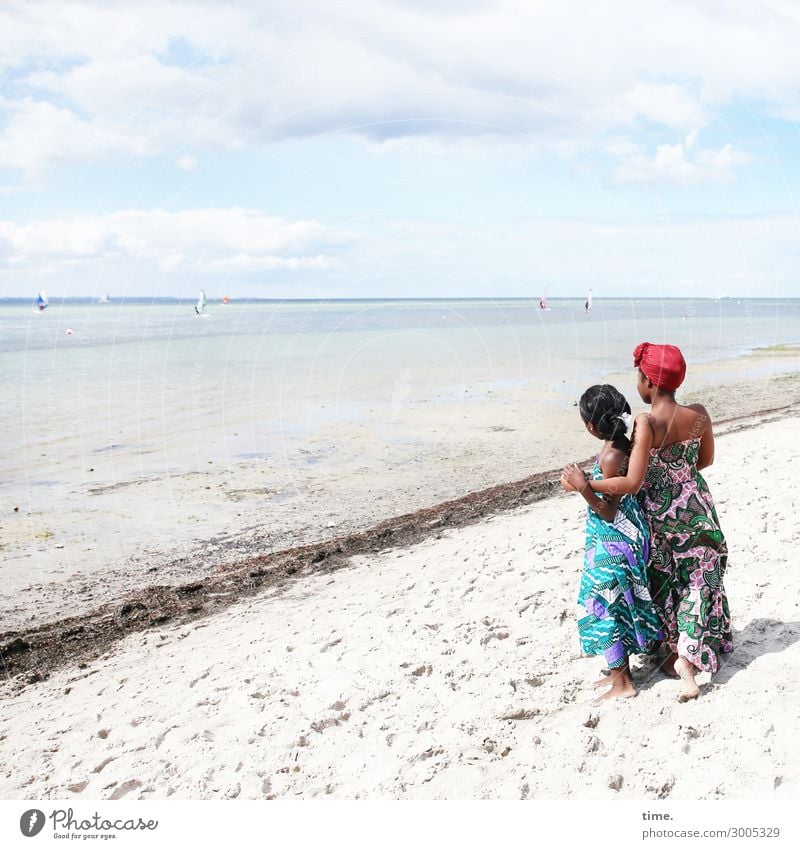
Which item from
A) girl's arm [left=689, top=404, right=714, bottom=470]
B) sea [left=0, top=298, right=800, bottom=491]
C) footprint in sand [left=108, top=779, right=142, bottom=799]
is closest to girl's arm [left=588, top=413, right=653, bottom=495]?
girl's arm [left=689, top=404, right=714, bottom=470]

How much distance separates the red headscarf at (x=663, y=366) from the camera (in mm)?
3977

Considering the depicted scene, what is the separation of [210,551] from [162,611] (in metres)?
2.19

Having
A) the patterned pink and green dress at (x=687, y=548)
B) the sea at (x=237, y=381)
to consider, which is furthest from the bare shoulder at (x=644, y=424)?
the sea at (x=237, y=381)

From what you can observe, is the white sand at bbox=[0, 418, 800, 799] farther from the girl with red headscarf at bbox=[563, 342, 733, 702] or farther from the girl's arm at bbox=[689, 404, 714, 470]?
the girl's arm at bbox=[689, 404, 714, 470]

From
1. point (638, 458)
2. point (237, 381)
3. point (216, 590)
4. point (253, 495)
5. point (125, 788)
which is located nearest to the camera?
point (638, 458)

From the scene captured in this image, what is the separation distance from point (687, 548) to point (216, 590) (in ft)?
16.2

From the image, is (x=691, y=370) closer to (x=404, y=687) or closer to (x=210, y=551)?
(x=210, y=551)

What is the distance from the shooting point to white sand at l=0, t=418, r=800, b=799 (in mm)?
3781

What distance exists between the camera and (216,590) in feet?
25.2

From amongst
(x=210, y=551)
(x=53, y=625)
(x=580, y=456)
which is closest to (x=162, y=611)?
(x=53, y=625)

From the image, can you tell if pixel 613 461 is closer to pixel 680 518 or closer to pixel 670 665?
pixel 680 518

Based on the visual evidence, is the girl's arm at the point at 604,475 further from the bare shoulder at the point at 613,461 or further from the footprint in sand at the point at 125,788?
the footprint in sand at the point at 125,788

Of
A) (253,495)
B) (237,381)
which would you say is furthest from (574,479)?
(237,381)

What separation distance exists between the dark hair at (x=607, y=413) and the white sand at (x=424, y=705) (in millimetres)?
1435
